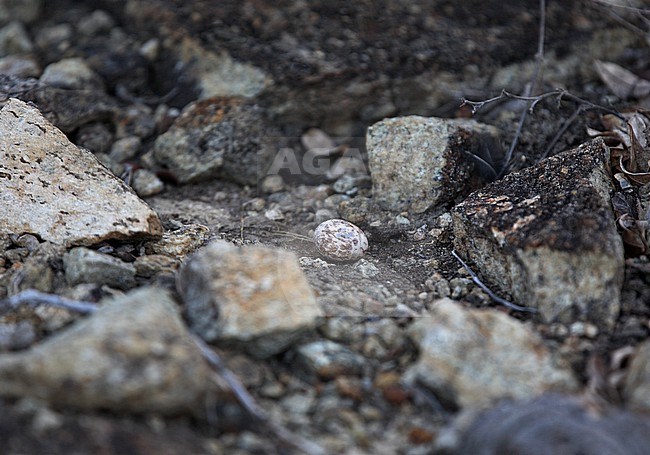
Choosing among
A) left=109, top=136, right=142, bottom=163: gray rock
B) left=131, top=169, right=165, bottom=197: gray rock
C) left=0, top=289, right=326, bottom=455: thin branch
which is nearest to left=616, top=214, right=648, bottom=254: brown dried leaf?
left=0, top=289, right=326, bottom=455: thin branch

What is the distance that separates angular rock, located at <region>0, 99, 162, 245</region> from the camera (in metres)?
2.49

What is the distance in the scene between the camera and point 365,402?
6.22ft

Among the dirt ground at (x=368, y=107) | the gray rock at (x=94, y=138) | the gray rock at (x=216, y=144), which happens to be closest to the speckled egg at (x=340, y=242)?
the dirt ground at (x=368, y=107)

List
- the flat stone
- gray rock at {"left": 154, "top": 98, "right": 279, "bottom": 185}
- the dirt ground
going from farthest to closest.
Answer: gray rock at {"left": 154, "top": 98, "right": 279, "bottom": 185} → the dirt ground → the flat stone

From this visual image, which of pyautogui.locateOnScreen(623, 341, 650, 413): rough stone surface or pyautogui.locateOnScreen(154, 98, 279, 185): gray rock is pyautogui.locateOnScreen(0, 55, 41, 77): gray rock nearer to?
pyautogui.locateOnScreen(154, 98, 279, 185): gray rock

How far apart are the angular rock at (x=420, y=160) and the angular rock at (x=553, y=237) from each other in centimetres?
26

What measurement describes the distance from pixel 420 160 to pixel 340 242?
0.54 metres

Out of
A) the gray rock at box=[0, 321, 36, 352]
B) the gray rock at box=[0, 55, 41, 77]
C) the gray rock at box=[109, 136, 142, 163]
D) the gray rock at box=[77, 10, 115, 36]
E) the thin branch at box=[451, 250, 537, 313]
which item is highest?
the gray rock at box=[77, 10, 115, 36]


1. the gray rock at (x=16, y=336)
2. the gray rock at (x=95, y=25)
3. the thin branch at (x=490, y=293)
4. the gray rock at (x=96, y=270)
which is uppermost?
the gray rock at (x=95, y=25)

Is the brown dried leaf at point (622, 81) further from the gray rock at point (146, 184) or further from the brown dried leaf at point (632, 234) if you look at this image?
the gray rock at point (146, 184)

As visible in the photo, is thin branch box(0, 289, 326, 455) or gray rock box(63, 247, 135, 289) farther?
gray rock box(63, 247, 135, 289)

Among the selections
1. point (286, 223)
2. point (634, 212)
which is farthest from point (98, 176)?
point (634, 212)

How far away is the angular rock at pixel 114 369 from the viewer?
1.65 meters

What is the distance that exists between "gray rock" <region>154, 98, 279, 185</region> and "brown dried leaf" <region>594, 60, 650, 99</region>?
1750mm
